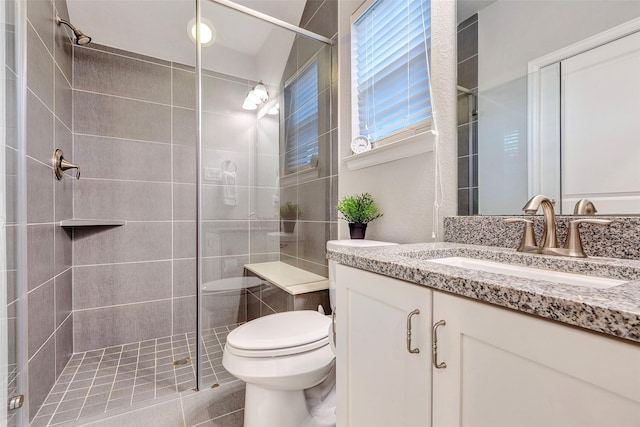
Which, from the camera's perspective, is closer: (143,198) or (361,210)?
(361,210)

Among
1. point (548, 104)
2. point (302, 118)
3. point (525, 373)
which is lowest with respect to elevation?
point (525, 373)

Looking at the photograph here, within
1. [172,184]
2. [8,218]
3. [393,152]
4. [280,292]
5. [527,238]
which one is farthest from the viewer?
[172,184]

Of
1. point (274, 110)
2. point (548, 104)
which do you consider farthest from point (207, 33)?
point (548, 104)

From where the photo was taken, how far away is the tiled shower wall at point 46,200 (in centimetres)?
131

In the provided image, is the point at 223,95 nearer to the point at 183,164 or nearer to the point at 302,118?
the point at 302,118

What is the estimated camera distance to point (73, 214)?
2.01 meters

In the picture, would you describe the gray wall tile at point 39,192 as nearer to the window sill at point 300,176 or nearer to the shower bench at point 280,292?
the shower bench at point 280,292

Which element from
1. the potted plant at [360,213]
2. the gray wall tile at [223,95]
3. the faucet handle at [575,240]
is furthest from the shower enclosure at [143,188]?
the faucet handle at [575,240]

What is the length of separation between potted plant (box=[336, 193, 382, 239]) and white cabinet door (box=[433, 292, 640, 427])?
93 centimetres

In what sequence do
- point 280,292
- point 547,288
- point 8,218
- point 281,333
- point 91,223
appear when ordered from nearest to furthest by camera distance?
point 547,288, point 8,218, point 281,333, point 280,292, point 91,223

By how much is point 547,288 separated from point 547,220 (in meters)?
0.49

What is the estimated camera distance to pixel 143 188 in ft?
7.23

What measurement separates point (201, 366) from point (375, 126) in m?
1.66

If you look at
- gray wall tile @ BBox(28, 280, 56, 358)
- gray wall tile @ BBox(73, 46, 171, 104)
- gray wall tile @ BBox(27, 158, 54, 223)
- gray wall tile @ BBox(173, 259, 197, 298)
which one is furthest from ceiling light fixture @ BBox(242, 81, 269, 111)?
gray wall tile @ BBox(28, 280, 56, 358)
